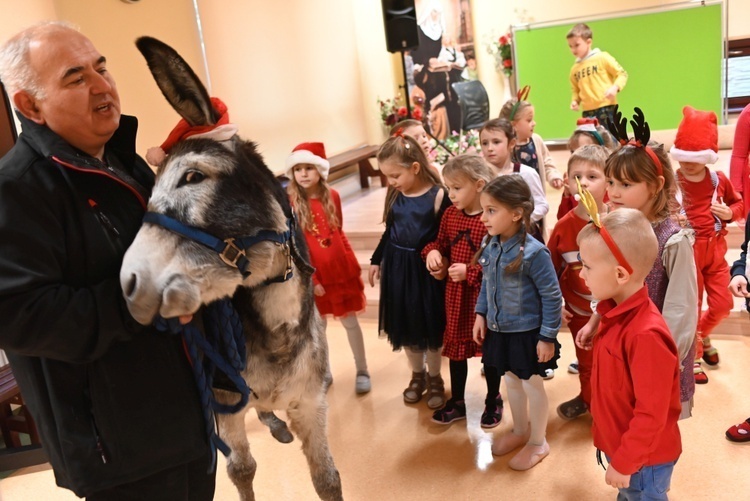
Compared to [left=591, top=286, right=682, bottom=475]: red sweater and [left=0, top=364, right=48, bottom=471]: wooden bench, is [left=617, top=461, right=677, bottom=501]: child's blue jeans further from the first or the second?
[left=0, top=364, right=48, bottom=471]: wooden bench

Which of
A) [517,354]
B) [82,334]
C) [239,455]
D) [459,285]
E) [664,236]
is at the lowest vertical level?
[239,455]

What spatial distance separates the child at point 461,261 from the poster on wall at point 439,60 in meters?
5.99

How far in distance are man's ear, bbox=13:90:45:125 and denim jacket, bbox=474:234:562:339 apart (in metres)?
1.70

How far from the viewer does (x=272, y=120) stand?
21.1ft

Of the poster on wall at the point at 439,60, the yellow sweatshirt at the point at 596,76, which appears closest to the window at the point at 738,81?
the yellow sweatshirt at the point at 596,76

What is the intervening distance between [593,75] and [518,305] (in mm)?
3886

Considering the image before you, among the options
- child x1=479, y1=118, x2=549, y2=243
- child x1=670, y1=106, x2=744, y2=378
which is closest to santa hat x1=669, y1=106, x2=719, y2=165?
child x1=670, y1=106, x2=744, y2=378

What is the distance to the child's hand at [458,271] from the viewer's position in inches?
108

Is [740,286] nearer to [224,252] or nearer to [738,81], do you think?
[224,252]

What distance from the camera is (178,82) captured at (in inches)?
58.6

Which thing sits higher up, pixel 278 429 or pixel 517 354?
pixel 517 354

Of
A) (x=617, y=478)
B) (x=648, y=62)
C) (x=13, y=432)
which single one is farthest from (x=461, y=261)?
(x=648, y=62)

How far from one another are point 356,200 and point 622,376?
5.64 m

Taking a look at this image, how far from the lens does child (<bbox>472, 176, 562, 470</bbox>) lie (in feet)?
8.01
